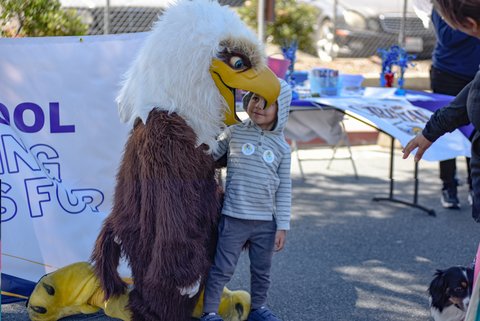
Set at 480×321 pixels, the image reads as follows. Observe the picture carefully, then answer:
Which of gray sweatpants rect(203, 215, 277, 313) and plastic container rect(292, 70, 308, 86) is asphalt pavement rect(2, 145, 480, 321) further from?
plastic container rect(292, 70, 308, 86)

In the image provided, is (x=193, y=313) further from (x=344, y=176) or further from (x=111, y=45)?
(x=344, y=176)

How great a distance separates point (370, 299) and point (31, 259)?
184 centimetres

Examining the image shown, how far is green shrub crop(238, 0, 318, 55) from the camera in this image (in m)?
11.6

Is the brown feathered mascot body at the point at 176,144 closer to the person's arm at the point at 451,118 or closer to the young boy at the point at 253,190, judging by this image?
the young boy at the point at 253,190

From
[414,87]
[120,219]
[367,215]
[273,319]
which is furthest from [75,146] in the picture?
[414,87]

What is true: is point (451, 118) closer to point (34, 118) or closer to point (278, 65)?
point (34, 118)

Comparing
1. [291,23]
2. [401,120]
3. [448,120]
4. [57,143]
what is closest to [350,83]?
[401,120]

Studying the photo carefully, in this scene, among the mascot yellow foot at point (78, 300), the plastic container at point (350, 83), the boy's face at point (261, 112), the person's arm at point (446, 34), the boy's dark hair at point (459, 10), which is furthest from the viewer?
the plastic container at point (350, 83)

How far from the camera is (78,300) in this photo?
389 centimetres

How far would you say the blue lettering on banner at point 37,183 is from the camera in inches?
156

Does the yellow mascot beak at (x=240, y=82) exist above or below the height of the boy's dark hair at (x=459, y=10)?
below

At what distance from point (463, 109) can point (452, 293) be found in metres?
0.78

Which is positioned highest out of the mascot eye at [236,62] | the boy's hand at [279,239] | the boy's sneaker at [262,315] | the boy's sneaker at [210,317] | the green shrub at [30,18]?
the green shrub at [30,18]

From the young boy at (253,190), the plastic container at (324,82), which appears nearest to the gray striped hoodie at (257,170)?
the young boy at (253,190)
